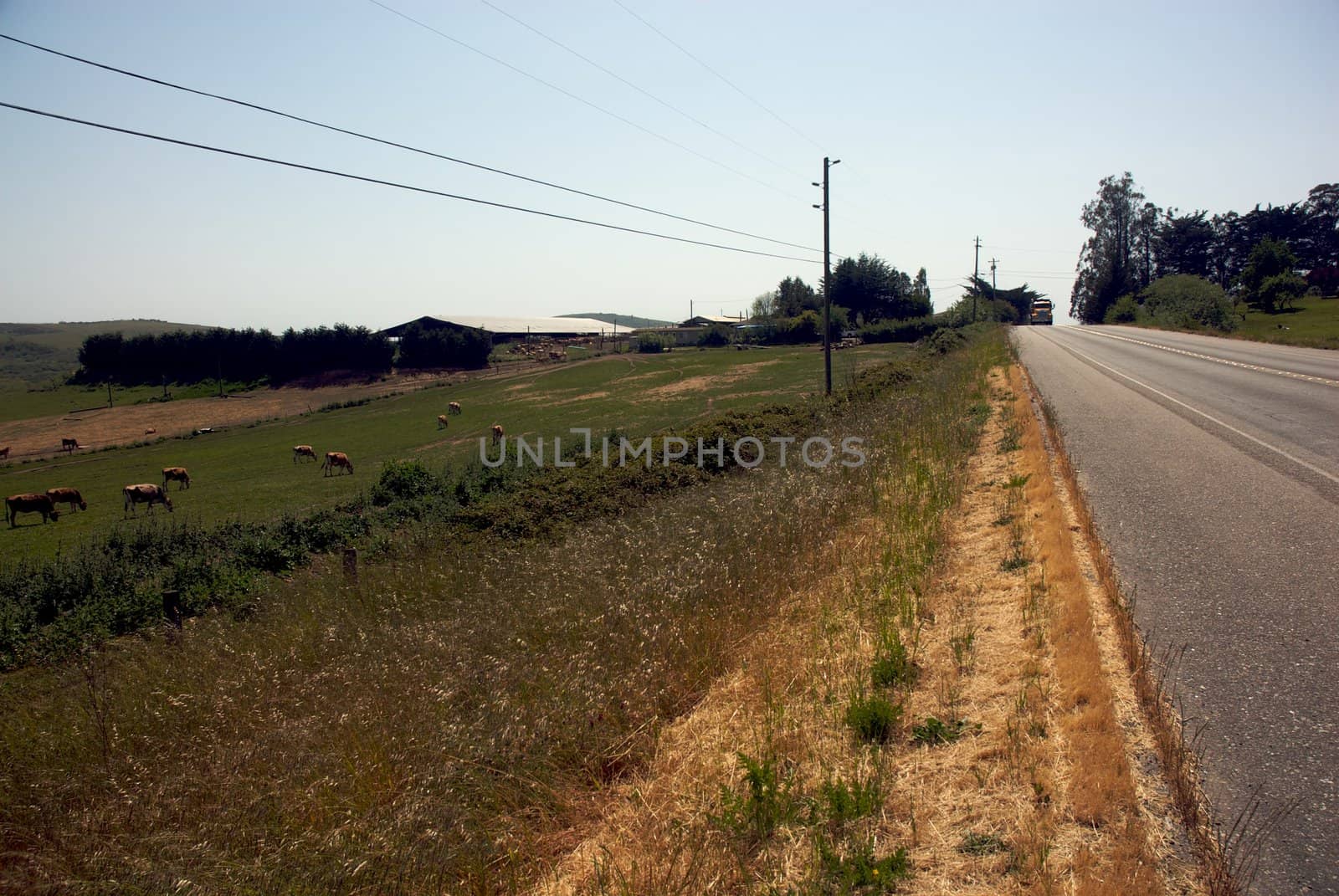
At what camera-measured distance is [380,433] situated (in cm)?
4650

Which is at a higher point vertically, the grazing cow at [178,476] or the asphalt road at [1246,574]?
the asphalt road at [1246,574]

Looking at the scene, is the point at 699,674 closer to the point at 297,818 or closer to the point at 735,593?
the point at 735,593

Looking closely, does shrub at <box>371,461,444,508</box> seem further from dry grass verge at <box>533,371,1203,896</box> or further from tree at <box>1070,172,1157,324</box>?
tree at <box>1070,172,1157,324</box>

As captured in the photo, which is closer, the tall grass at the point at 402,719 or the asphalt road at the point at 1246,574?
the asphalt road at the point at 1246,574

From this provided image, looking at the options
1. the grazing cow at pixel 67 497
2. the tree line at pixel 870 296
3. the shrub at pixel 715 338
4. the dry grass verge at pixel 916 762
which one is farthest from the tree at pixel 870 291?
the dry grass verge at pixel 916 762

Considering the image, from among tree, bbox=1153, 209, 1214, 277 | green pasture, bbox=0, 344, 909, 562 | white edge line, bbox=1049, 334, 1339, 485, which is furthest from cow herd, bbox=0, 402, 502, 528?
tree, bbox=1153, 209, 1214, 277

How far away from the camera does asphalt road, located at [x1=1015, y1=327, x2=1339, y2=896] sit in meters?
3.12

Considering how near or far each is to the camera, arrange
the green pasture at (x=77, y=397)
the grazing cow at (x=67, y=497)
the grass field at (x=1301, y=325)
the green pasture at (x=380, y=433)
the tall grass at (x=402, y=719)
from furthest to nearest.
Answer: the green pasture at (x=77, y=397) → the grass field at (x=1301, y=325) → the grazing cow at (x=67, y=497) → the green pasture at (x=380, y=433) → the tall grass at (x=402, y=719)

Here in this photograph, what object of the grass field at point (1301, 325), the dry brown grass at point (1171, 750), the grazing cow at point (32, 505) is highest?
the grass field at point (1301, 325)

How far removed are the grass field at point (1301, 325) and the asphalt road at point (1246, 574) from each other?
2325 cm

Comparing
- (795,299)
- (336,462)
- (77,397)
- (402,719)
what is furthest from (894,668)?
(795,299)

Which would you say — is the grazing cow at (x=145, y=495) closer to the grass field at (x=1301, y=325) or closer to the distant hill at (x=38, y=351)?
the grass field at (x=1301, y=325)

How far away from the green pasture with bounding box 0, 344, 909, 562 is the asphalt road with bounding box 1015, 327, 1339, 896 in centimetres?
2129

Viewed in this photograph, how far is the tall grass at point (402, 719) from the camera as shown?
136 inches
